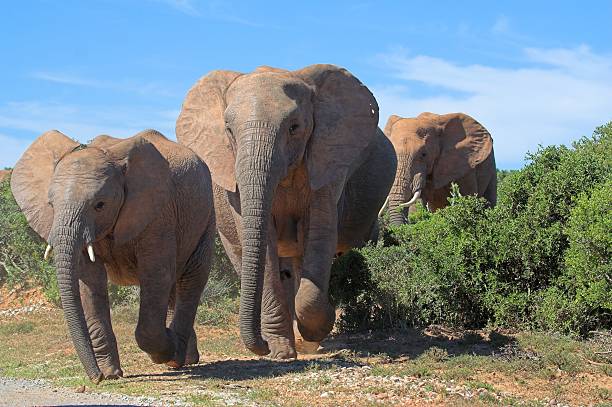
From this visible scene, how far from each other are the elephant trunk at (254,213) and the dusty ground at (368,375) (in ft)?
1.44

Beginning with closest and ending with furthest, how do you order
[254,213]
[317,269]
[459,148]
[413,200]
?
[254,213] < [317,269] < [413,200] < [459,148]

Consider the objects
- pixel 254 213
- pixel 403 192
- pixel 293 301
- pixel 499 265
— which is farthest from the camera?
pixel 403 192

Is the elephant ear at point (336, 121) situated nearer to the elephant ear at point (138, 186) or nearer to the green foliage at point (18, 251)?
the elephant ear at point (138, 186)

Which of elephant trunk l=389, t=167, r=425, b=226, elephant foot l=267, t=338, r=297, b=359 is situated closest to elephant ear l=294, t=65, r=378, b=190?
elephant foot l=267, t=338, r=297, b=359

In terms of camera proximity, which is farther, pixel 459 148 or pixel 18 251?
pixel 459 148

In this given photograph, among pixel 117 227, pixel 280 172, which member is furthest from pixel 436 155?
pixel 117 227

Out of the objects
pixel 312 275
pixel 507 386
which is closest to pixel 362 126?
pixel 312 275

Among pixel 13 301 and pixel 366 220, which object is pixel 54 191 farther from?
pixel 13 301

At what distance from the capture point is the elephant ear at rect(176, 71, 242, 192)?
10.4m

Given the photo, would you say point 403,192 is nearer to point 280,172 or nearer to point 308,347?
point 308,347

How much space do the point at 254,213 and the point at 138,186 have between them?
3.38 ft

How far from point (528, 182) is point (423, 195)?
23.6 ft

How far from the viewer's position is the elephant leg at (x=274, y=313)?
10188mm

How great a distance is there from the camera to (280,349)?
10203 millimetres
